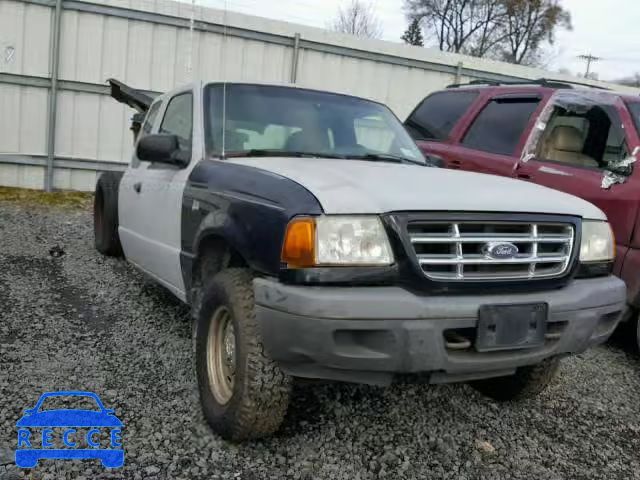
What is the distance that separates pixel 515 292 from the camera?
2.47m

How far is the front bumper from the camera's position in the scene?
217 cm

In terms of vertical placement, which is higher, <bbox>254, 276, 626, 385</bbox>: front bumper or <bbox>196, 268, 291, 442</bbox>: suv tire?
<bbox>254, 276, 626, 385</bbox>: front bumper

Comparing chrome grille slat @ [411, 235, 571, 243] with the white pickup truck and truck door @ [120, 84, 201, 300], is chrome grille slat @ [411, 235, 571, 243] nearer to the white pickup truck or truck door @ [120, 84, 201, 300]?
the white pickup truck

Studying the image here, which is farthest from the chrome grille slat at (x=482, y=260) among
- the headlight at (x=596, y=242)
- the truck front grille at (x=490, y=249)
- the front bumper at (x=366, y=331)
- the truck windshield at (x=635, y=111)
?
the truck windshield at (x=635, y=111)

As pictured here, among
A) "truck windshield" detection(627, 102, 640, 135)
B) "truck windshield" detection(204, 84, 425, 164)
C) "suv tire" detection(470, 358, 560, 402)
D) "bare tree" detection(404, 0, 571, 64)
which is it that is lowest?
"suv tire" detection(470, 358, 560, 402)

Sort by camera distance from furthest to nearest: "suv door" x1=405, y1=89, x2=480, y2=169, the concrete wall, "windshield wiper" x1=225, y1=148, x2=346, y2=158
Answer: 1. the concrete wall
2. "suv door" x1=405, y1=89, x2=480, y2=169
3. "windshield wiper" x1=225, y1=148, x2=346, y2=158

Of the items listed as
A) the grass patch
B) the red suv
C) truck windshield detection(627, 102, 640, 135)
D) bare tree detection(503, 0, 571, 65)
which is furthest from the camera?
bare tree detection(503, 0, 571, 65)

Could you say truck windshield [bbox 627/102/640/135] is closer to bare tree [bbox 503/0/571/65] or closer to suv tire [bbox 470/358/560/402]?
suv tire [bbox 470/358/560/402]

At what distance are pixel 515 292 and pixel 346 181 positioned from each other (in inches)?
33.6

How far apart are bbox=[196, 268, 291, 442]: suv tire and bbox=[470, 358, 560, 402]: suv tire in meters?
1.41

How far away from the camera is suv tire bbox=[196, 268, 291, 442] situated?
243 cm

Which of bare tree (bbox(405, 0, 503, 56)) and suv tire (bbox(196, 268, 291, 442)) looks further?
bare tree (bbox(405, 0, 503, 56))

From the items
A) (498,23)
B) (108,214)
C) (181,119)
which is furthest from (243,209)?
(498,23)

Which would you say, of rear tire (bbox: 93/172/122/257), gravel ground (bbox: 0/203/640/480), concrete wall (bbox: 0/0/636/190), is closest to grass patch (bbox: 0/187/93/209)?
concrete wall (bbox: 0/0/636/190)
